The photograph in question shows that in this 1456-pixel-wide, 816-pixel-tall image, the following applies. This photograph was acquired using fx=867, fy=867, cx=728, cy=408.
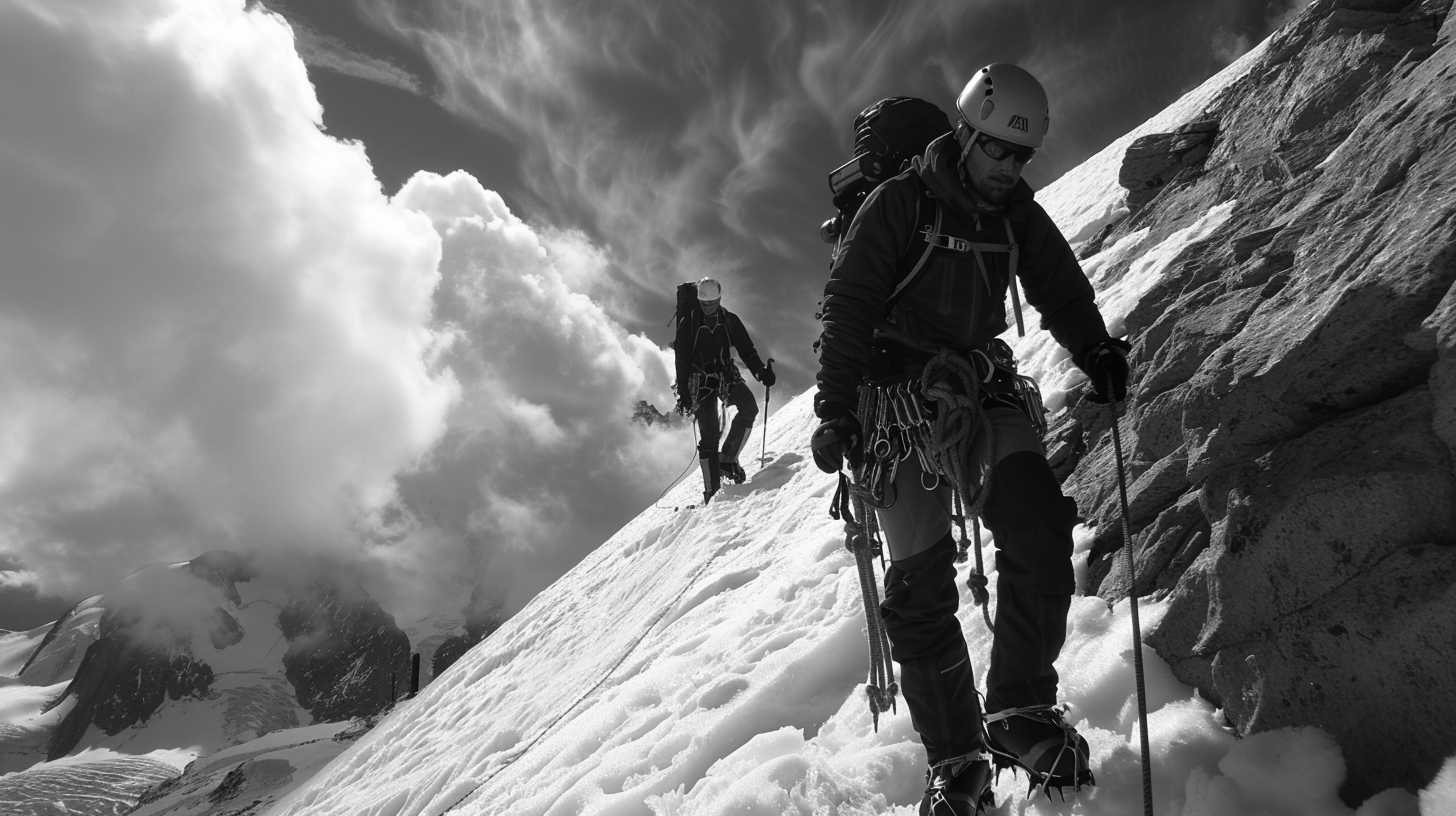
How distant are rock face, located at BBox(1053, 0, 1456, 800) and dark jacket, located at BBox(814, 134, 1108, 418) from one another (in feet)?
2.64

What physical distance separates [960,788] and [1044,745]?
37 cm

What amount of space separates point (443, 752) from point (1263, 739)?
8.50 metres

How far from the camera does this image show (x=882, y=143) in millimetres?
4352

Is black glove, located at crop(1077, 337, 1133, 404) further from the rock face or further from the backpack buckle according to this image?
the backpack buckle

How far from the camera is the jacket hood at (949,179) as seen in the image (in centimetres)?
362

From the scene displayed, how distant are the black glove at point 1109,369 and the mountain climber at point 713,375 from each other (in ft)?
31.2

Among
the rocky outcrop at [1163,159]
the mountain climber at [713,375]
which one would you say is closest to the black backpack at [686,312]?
Answer: the mountain climber at [713,375]

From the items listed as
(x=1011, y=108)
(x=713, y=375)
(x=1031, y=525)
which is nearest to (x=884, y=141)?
(x=1011, y=108)

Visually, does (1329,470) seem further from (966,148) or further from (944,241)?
(966,148)

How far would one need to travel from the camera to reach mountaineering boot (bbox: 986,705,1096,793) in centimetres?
302

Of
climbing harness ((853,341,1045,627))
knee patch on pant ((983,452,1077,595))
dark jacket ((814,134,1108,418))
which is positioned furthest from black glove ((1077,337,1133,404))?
knee patch on pant ((983,452,1077,595))

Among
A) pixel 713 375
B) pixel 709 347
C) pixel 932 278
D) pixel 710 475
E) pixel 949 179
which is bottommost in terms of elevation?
pixel 932 278

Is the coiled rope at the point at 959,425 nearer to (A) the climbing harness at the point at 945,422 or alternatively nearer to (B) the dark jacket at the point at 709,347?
(A) the climbing harness at the point at 945,422

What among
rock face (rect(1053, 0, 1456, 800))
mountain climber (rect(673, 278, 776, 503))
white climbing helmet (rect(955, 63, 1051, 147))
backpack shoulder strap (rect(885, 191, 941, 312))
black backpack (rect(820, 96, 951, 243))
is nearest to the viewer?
rock face (rect(1053, 0, 1456, 800))
